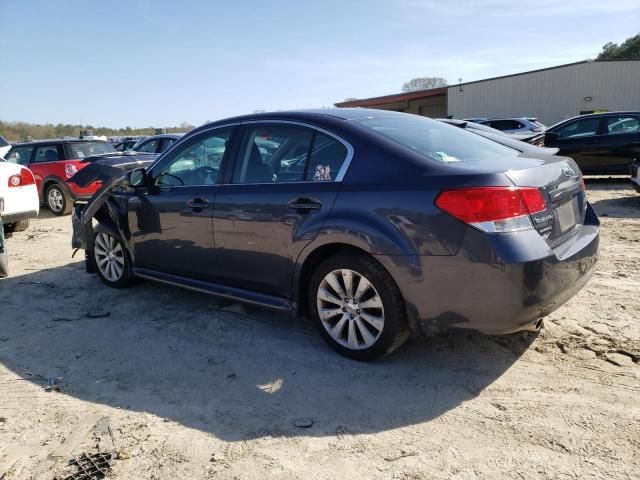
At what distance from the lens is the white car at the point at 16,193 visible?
7.88m

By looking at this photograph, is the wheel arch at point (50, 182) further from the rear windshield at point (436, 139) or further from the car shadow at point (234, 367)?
the rear windshield at point (436, 139)

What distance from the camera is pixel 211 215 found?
4207mm

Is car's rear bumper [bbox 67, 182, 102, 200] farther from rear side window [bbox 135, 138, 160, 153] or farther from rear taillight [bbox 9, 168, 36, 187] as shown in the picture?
rear side window [bbox 135, 138, 160, 153]

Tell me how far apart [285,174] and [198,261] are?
1.18m

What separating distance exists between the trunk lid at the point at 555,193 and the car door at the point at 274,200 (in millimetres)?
1151

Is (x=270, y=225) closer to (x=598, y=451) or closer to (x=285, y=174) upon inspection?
(x=285, y=174)

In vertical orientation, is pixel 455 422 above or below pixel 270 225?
below

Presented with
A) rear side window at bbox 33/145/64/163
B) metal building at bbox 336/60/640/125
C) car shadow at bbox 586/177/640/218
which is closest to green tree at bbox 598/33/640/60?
metal building at bbox 336/60/640/125

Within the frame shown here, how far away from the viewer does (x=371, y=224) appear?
10.7 ft

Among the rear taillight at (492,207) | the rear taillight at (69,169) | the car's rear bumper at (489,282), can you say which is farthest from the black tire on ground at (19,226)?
the rear taillight at (492,207)

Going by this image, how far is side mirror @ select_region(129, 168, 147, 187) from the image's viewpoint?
487 centimetres

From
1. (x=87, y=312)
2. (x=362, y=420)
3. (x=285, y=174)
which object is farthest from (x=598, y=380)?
(x=87, y=312)

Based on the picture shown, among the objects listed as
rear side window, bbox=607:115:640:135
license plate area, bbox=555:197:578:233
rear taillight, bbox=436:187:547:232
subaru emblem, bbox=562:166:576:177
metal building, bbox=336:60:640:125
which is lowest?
license plate area, bbox=555:197:578:233

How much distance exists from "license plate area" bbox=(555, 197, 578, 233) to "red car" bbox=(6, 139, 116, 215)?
34.5 ft
